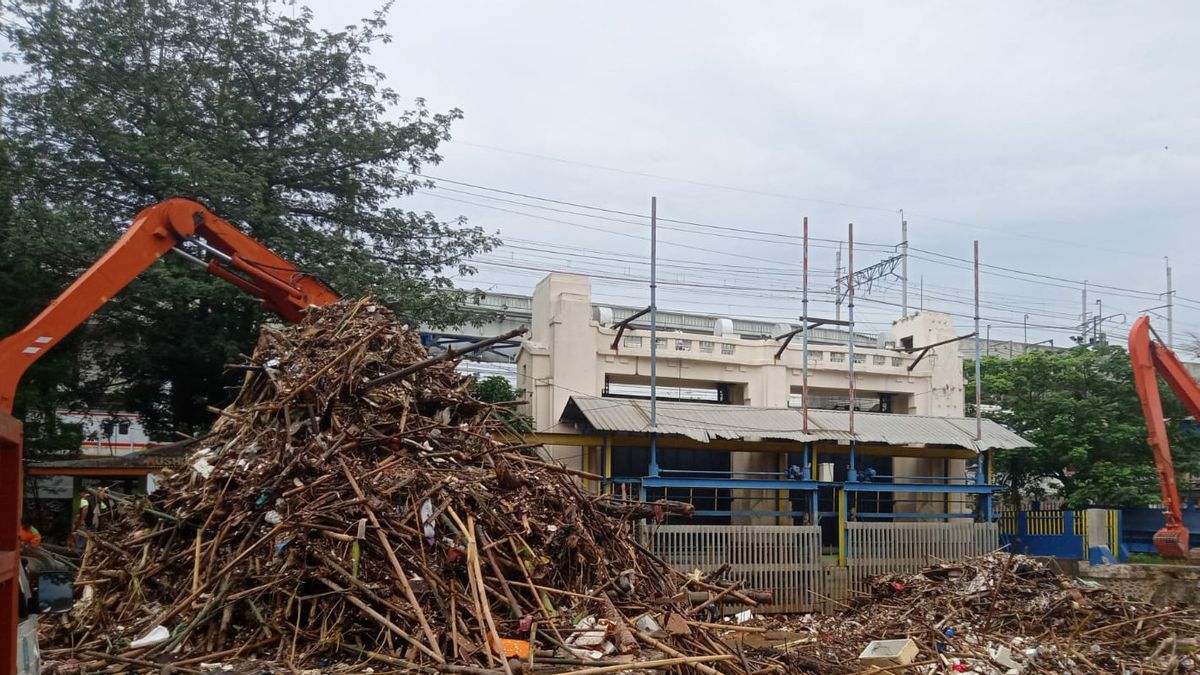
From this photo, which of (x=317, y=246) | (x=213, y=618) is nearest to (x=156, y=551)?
(x=213, y=618)

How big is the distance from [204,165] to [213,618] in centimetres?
909

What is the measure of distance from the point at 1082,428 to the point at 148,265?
67.8 feet

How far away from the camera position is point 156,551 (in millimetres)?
8812

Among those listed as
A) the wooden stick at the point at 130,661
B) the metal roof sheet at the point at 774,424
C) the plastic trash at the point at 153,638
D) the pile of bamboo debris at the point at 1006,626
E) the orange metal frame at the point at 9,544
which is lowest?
the pile of bamboo debris at the point at 1006,626

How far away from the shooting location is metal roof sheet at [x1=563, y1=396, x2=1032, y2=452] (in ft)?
57.4

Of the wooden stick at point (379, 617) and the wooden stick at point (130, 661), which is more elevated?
the wooden stick at point (379, 617)

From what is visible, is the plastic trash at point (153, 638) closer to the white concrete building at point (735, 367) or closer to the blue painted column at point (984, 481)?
the white concrete building at point (735, 367)

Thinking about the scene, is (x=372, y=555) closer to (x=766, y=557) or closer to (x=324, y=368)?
(x=324, y=368)

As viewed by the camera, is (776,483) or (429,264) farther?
(429,264)

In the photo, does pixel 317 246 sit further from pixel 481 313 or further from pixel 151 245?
pixel 151 245

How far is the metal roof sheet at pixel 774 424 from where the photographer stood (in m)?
17.5

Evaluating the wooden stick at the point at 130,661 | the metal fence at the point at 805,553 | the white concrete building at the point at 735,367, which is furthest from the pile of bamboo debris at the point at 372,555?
the white concrete building at the point at 735,367

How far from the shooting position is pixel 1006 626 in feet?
40.3

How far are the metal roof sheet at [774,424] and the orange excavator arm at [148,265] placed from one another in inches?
260
